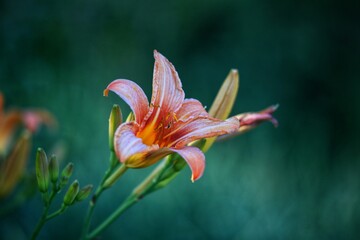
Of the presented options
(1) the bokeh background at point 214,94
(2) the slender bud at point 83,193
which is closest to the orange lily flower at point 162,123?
(2) the slender bud at point 83,193

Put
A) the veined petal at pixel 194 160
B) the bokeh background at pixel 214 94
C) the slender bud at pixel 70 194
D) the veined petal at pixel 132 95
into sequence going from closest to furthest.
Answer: the veined petal at pixel 194 160
the veined petal at pixel 132 95
the slender bud at pixel 70 194
the bokeh background at pixel 214 94

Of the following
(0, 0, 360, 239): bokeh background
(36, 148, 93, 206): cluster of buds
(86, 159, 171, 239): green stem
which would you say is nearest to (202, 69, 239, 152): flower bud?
(86, 159, 171, 239): green stem

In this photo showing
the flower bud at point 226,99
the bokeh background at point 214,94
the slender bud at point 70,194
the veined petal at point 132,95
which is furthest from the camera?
the bokeh background at point 214,94

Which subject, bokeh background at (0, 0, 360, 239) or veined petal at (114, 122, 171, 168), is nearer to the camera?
veined petal at (114, 122, 171, 168)

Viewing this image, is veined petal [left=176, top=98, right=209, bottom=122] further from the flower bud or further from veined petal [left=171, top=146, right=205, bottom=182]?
veined petal [left=171, top=146, right=205, bottom=182]

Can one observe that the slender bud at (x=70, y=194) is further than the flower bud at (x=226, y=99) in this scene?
No

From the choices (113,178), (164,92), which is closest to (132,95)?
(164,92)

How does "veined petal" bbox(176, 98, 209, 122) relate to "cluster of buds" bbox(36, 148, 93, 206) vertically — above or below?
above

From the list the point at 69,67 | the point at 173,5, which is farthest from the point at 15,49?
the point at 173,5

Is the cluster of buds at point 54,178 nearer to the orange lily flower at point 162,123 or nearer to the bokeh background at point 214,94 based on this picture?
the orange lily flower at point 162,123
